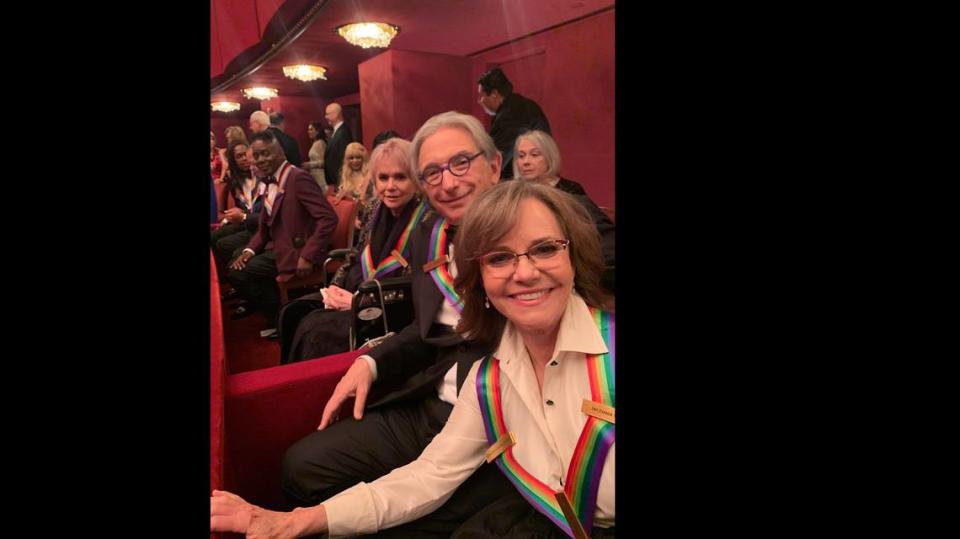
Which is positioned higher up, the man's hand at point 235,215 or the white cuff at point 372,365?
the man's hand at point 235,215

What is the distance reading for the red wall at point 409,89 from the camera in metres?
1.71

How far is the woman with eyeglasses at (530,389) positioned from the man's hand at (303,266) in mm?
2392

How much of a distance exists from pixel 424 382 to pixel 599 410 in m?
0.61

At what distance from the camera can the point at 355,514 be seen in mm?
852

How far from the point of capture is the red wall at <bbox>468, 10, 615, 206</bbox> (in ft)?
2.48

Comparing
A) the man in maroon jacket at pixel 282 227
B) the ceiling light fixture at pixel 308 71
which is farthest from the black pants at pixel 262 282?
the ceiling light fixture at pixel 308 71

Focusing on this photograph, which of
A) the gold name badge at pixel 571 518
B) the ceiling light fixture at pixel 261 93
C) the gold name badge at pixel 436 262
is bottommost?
the gold name badge at pixel 571 518

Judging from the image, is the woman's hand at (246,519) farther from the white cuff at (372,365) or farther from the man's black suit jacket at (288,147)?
the man's black suit jacket at (288,147)

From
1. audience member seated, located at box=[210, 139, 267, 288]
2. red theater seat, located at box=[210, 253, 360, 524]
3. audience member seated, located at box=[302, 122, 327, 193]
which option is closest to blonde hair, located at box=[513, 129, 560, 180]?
red theater seat, located at box=[210, 253, 360, 524]

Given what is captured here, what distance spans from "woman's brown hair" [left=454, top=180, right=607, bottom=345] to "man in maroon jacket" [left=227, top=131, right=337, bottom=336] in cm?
242

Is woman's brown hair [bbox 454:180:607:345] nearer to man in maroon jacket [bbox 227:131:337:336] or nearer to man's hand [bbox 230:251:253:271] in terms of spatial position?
man in maroon jacket [bbox 227:131:337:336]
